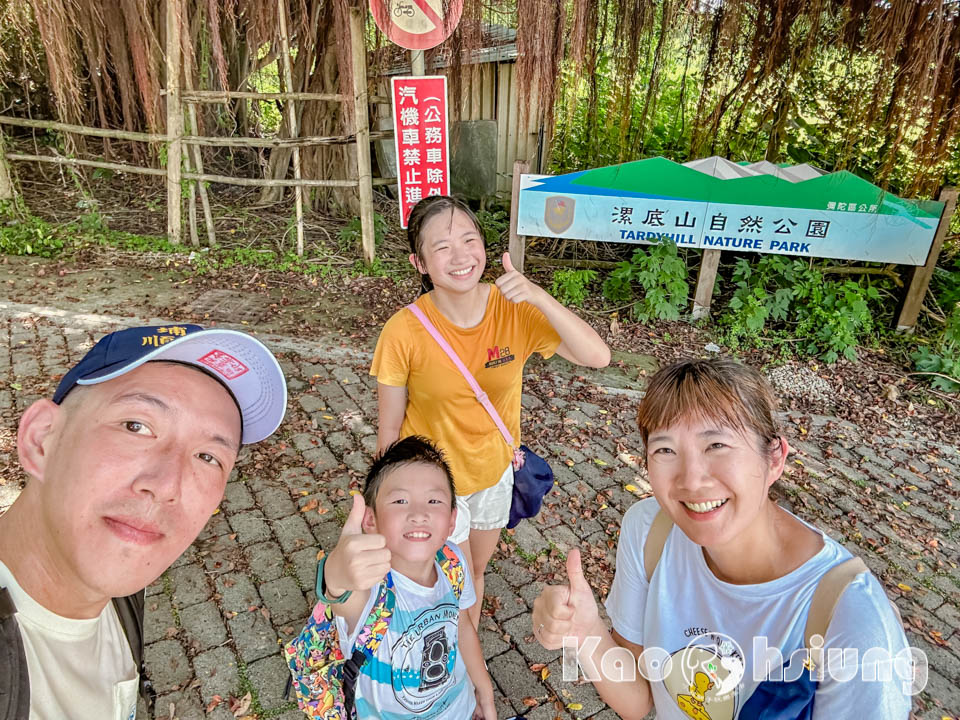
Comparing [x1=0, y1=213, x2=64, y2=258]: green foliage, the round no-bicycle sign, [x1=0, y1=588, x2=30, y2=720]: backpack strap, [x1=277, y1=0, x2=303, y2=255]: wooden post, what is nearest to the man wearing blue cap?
Answer: [x1=0, y1=588, x2=30, y2=720]: backpack strap

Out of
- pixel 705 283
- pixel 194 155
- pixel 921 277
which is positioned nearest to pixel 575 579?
pixel 705 283

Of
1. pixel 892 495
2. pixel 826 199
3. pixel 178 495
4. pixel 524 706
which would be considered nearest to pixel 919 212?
pixel 826 199

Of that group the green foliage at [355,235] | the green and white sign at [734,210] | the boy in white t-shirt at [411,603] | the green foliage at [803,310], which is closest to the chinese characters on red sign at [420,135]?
the green and white sign at [734,210]

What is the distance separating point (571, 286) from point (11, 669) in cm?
598

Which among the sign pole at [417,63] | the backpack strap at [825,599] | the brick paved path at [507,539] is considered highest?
the sign pole at [417,63]

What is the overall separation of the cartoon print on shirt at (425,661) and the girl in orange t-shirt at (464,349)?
16.0 inches

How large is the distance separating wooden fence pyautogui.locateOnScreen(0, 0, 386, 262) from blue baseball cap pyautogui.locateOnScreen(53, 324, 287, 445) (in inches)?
229

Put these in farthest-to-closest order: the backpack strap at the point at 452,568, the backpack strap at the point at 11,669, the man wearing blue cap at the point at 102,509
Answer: the backpack strap at the point at 452,568, the man wearing blue cap at the point at 102,509, the backpack strap at the point at 11,669

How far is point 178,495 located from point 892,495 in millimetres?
4741

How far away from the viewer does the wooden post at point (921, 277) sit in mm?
5621

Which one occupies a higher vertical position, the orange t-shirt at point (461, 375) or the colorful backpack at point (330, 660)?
the orange t-shirt at point (461, 375)

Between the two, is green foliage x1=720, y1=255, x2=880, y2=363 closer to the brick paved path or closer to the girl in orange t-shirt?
the brick paved path

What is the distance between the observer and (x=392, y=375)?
2189mm

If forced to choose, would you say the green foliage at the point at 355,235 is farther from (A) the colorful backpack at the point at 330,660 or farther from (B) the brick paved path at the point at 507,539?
(A) the colorful backpack at the point at 330,660
